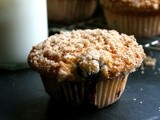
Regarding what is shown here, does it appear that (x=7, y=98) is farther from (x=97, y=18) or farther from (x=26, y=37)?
(x=97, y=18)

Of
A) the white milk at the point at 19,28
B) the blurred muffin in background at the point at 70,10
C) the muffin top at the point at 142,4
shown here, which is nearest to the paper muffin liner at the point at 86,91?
the white milk at the point at 19,28

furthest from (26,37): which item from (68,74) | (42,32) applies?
(68,74)

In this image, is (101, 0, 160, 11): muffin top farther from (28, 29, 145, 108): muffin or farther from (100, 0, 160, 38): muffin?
(28, 29, 145, 108): muffin

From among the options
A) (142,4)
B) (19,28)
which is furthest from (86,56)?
(142,4)

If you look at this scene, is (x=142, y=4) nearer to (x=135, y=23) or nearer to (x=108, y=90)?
(x=135, y=23)

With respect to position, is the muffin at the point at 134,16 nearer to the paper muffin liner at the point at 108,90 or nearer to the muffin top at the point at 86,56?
the muffin top at the point at 86,56
